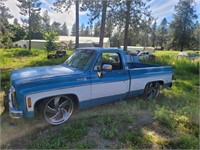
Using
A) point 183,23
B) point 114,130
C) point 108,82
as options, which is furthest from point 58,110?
point 183,23

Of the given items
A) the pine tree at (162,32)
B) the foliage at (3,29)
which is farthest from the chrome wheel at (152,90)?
the pine tree at (162,32)

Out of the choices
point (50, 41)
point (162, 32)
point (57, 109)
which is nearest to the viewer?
point (57, 109)

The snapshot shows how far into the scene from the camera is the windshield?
5278mm

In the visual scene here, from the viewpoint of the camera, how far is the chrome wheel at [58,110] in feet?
15.3

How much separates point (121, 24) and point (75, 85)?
18340mm

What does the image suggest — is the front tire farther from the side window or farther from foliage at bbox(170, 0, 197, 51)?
foliage at bbox(170, 0, 197, 51)

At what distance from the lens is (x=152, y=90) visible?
6.97 meters

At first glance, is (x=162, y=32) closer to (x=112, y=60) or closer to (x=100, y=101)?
(x=112, y=60)

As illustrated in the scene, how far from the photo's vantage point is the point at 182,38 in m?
48.3

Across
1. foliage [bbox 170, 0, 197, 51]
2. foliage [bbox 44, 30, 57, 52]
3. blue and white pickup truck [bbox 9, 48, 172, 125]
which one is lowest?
blue and white pickup truck [bbox 9, 48, 172, 125]

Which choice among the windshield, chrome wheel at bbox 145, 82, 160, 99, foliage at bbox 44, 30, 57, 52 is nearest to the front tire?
the windshield

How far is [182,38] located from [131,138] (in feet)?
160

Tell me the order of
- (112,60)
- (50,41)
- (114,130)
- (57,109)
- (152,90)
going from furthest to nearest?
(50,41) → (152,90) → (112,60) → (57,109) → (114,130)

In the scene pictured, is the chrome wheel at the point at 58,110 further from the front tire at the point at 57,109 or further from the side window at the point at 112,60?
the side window at the point at 112,60
